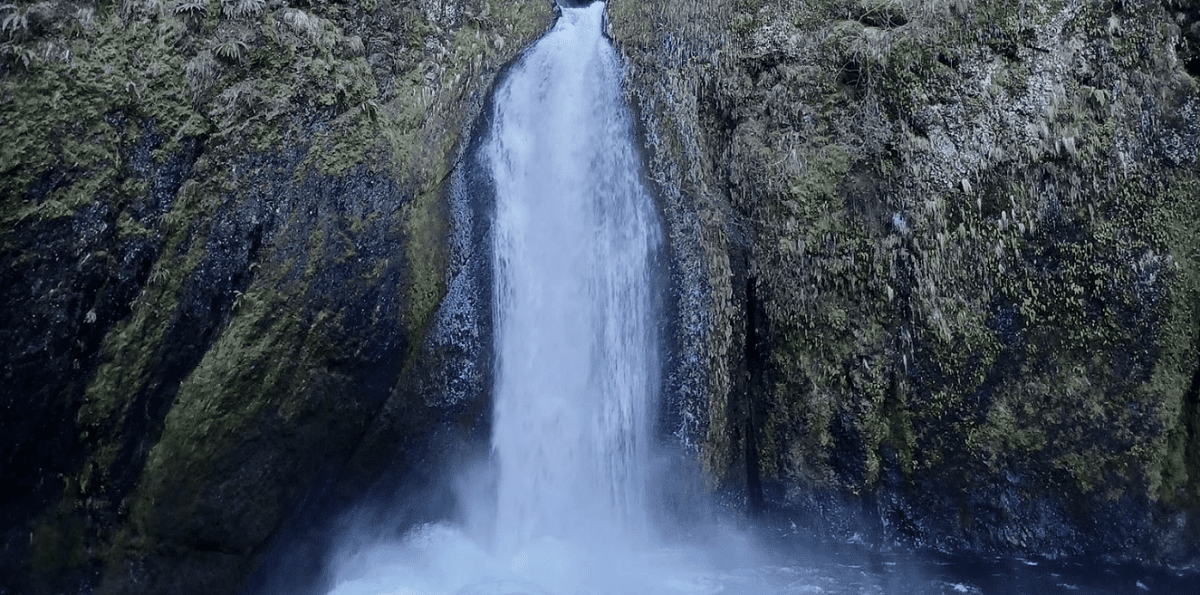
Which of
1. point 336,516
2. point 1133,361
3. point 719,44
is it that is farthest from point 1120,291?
point 336,516

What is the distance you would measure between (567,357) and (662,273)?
1.39 m

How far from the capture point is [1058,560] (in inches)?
323

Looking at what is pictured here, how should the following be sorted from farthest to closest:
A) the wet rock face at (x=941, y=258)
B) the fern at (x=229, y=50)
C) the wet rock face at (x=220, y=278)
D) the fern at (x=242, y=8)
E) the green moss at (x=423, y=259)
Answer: the green moss at (x=423, y=259) < the wet rock face at (x=941, y=258) < the fern at (x=242, y=8) < the fern at (x=229, y=50) < the wet rock face at (x=220, y=278)

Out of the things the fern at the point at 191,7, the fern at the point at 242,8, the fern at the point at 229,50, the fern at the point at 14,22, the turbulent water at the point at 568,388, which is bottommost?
the turbulent water at the point at 568,388

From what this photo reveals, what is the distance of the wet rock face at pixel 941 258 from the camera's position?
7.91 m

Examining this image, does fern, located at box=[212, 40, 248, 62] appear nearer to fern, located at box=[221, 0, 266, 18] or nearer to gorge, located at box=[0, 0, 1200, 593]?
gorge, located at box=[0, 0, 1200, 593]

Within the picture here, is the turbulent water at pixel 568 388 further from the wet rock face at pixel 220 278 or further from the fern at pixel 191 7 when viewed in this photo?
the fern at pixel 191 7

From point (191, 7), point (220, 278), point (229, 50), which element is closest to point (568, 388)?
point (220, 278)

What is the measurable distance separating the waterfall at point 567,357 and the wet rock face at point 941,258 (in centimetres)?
66

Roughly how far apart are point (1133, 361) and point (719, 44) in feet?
18.3

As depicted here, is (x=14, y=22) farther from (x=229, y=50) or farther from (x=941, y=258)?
(x=941, y=258)

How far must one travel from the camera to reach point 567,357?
28.3ft

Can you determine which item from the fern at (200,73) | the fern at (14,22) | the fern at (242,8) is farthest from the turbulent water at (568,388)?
the fern at (14,22)

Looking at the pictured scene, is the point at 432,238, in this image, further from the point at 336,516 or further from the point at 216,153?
the point at 336,516
